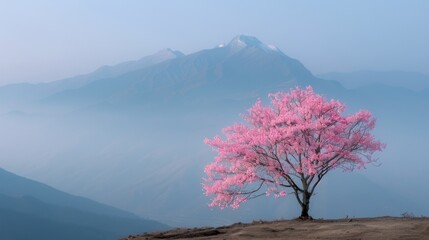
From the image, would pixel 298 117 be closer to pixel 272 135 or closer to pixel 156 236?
pixel 272 135

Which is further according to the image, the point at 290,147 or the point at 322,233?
→ the point at 290,147

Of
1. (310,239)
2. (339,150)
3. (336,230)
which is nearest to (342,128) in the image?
(339,150)

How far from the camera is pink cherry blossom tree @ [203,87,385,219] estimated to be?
3434cm

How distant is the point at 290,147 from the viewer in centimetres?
3488

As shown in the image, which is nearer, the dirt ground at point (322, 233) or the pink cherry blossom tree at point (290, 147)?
the dirt ground at point (322, 233)

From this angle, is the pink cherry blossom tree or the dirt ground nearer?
the dirt ground

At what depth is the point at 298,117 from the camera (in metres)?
34.9

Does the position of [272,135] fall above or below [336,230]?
above

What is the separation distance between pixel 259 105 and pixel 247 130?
7.07 ft

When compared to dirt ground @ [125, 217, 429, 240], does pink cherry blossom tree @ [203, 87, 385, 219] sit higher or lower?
higher

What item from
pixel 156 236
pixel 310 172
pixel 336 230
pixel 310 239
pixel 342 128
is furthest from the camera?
pixel 342 128

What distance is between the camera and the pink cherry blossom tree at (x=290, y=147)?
34344 millimetres

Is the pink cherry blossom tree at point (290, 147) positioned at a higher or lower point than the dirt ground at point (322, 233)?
higher

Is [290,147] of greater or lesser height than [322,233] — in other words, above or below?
above
